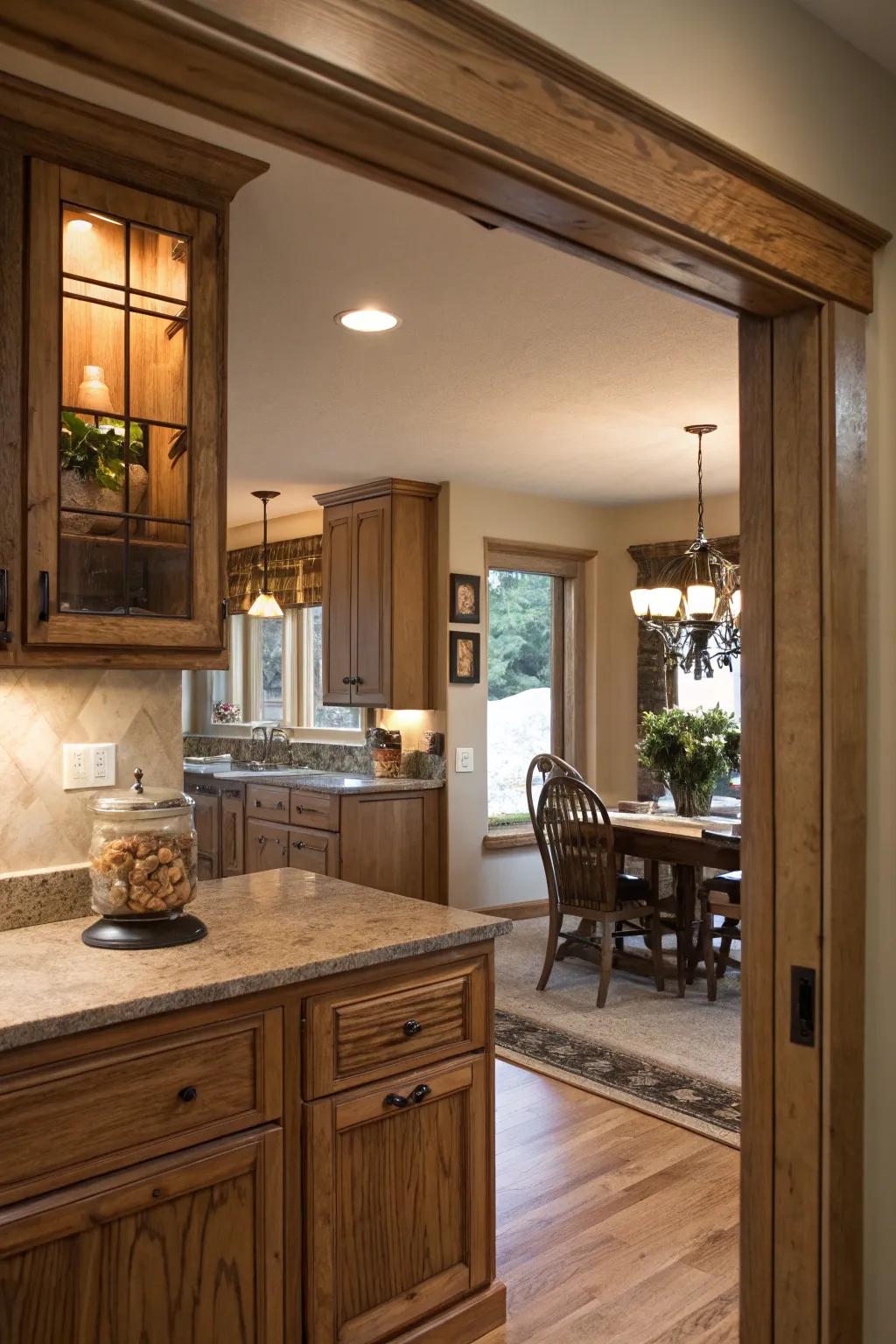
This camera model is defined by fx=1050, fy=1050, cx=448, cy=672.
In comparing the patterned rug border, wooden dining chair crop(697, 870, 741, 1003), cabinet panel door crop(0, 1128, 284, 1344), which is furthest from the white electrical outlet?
wooden dining chair crop(697, 870, 741, 1003)

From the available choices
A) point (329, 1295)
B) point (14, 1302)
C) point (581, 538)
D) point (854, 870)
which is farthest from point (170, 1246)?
point (581, 538)

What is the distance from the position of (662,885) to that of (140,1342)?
422 centimetres

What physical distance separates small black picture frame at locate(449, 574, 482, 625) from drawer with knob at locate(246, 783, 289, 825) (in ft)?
4.54

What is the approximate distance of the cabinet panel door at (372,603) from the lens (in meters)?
5.89

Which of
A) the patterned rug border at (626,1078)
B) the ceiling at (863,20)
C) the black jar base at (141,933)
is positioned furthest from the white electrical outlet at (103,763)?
the patterned rug border at (626,1078)

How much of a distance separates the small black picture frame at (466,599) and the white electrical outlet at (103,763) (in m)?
3.65

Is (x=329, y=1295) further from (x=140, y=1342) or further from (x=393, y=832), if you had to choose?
(x=393, y=832)

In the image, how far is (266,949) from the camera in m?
2.05

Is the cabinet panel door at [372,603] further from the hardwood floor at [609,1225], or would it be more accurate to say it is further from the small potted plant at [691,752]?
the hardwood floor at [609,1225]

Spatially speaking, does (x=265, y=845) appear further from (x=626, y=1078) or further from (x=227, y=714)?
(x=626, y=1078)

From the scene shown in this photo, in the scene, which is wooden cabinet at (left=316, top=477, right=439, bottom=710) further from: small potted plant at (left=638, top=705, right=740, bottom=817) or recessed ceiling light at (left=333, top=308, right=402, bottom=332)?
recessed ceiling light at (left=333, top=308, right=402, bottom=332)

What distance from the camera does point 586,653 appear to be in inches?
267

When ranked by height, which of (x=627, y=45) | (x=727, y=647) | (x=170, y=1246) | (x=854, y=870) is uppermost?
(x=627, y=45)

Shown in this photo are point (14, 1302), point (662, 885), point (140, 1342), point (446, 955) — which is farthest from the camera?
point (662, 885)
